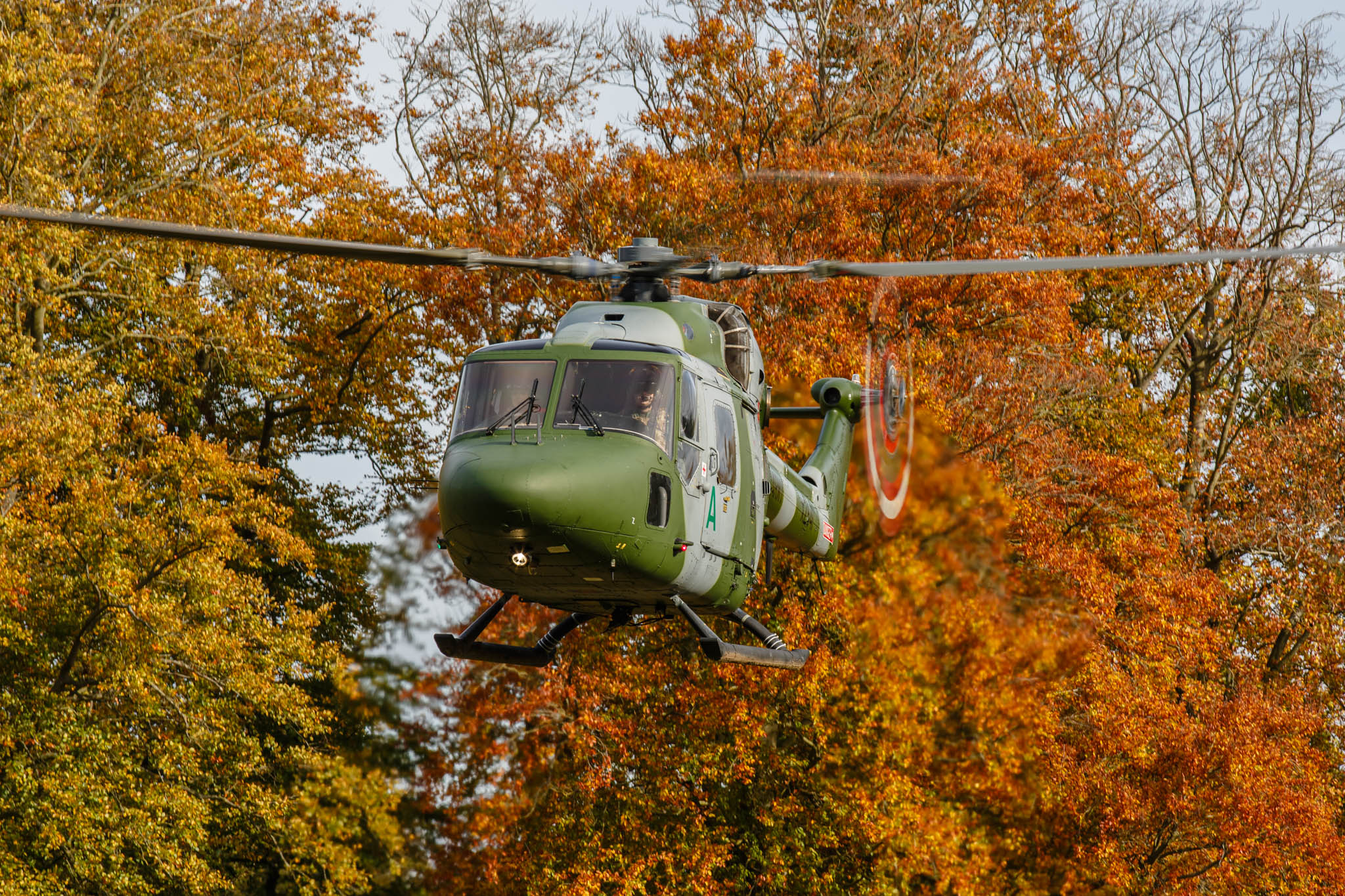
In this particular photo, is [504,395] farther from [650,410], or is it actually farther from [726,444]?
[726,444]

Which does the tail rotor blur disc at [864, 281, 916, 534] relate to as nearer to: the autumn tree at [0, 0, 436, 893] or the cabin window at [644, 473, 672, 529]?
the cabin window at [644, 473, 672, 529]

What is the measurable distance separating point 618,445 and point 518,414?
0.78 m

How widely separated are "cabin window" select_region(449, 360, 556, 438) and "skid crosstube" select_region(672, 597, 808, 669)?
2.03 m

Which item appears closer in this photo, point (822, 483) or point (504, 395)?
point (504, 395)

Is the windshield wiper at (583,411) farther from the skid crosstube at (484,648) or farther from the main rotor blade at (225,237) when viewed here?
the skid crosstube at (484,648)

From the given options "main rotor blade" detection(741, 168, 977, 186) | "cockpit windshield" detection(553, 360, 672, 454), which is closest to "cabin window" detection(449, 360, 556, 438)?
"cockpit windshield" detection(553, 360, 672, 454)

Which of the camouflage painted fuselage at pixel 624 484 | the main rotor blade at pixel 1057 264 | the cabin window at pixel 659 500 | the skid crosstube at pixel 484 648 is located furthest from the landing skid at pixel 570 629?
the main rotor blade at pixel 1057 264

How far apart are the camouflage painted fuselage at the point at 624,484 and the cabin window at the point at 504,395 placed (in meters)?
0.06

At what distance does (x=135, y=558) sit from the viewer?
2244 cm

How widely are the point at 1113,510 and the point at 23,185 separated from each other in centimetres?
1929

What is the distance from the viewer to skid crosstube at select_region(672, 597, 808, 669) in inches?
440

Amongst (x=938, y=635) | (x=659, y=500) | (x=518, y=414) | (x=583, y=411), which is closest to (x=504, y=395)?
(x=518, y=414)

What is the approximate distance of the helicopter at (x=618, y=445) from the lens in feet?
32.3

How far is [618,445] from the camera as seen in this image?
10.4 m
